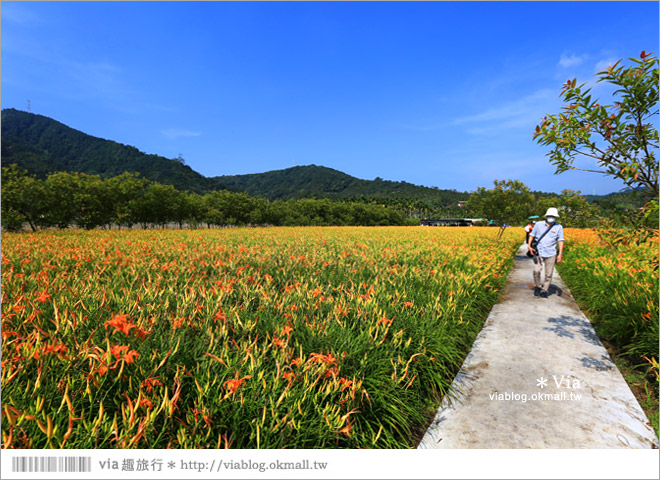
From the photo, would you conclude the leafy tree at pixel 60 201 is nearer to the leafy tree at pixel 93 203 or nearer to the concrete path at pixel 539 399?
the leafy tree at pixel 93 203

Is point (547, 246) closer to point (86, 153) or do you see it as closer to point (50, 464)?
point (50, 464)

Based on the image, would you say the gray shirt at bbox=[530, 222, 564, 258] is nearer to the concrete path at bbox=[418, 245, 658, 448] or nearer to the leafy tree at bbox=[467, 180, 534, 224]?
the concrete path at bbox=[418, 245, 658, 448]

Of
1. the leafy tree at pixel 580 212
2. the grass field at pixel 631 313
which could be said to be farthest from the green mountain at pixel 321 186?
the leafy tree at pixel 580 212

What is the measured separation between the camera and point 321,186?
540ft

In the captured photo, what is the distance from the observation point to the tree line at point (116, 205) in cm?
1527

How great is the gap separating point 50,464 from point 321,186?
167412 mm

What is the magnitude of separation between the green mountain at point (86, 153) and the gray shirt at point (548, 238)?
9908 cm

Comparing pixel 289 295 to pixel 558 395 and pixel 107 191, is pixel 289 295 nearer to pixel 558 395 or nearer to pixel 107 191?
pixel 558 395

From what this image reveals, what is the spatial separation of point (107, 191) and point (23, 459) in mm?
28498

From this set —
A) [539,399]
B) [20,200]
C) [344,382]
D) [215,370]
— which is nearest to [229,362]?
[215,370]

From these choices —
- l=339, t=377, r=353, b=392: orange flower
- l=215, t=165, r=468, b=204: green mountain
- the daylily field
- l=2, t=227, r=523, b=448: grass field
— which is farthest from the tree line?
l=215, t=165, r=468, b=204: green mountain

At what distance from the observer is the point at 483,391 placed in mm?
2555

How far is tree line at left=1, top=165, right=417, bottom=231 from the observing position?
15.3 metres

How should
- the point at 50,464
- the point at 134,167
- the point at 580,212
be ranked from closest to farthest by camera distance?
the point at 50,464 → the point at 580,212 → the point at 134,167
